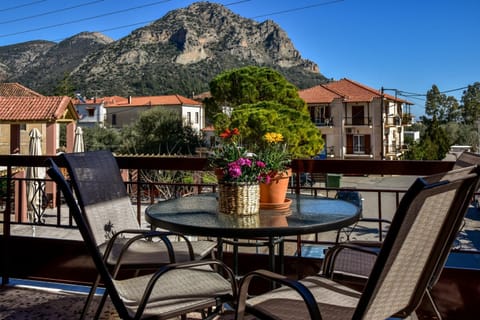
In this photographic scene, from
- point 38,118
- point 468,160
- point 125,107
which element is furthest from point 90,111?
point 468,160

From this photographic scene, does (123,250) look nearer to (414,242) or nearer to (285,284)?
(285,284)

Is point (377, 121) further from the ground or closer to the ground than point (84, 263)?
further from the ground

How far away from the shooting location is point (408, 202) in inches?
37.3

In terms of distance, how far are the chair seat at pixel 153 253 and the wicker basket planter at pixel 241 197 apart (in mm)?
379

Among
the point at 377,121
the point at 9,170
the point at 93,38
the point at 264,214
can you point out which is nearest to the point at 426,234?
the point at 264,214

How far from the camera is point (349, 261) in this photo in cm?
188

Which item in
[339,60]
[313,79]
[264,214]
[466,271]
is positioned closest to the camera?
[264,214]

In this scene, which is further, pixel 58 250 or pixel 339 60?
pixel 339 60

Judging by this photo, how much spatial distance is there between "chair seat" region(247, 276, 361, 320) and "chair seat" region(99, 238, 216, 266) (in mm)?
608

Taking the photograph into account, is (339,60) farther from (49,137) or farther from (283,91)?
(49,137)

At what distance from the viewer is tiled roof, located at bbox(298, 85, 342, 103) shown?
88.3 feet

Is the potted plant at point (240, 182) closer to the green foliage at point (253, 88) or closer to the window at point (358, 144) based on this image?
the green foliage at point (253, 88)

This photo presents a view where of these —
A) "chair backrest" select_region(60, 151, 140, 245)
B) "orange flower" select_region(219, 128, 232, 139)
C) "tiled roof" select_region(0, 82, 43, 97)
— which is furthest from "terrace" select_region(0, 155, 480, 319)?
"tiled roof" select_region(0, 82, 43, 97)

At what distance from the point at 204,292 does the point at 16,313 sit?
1451mm
